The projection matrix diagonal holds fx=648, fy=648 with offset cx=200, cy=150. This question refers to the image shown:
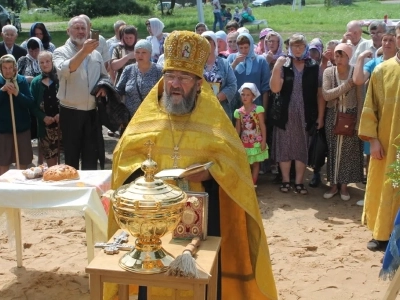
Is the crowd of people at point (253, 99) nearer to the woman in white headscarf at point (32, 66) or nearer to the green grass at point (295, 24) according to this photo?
the woman in white headscarf at point (32, 66)

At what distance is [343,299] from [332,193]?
2.56 m

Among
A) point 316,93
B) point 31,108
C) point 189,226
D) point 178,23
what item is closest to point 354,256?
point 316,93

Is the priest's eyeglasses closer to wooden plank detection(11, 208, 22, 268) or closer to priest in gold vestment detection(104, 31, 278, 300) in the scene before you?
priest in gold vestment detection(104, 31, 278, 300)

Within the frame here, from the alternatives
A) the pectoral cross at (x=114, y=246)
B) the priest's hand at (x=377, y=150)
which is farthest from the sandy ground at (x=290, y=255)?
the pectoral cross at (x=114, y=246)

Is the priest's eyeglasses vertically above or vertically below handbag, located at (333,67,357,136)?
above

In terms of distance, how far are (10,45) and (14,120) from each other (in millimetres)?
2519

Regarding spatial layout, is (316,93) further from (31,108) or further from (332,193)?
(31,108)

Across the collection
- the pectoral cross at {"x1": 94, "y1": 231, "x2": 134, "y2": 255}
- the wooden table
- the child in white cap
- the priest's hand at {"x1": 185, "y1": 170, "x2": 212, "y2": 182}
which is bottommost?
the child in white cap

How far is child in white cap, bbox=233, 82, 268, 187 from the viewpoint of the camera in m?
7.20

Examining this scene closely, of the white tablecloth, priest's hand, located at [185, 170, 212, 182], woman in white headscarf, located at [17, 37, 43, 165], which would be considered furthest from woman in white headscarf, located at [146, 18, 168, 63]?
priest's hand, located at [185, 170, 212, 182]

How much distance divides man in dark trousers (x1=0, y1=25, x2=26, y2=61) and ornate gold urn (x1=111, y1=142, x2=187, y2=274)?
6803mm

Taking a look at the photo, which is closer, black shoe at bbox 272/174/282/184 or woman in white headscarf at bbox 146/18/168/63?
black shoe at bbox 272/174/282/184

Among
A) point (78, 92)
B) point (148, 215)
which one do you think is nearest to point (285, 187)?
point (78, 92)

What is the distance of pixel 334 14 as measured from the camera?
31.5 meters
